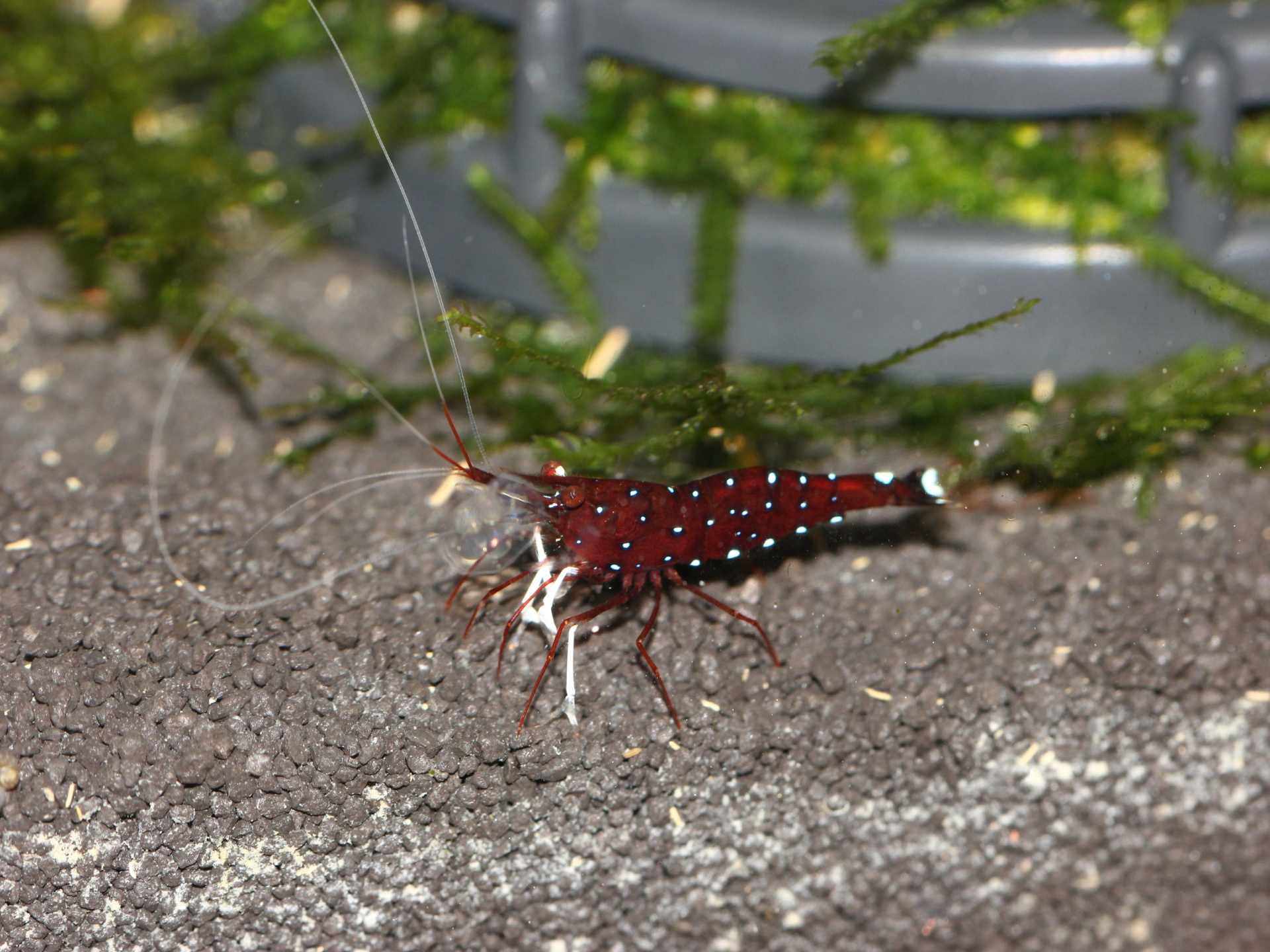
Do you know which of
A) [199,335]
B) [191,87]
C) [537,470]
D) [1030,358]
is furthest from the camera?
[191,87]

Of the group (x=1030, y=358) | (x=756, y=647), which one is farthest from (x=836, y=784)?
(x=1030, y=358)

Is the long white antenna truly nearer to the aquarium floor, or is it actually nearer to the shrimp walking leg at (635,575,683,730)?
the aquarium floor

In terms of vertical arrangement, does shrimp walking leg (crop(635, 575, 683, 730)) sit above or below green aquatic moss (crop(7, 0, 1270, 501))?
below

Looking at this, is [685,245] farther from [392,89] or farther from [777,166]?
[392,89]

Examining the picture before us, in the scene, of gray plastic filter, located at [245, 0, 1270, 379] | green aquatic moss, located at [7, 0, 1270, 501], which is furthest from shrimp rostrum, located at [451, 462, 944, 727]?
gray plastic filter, located at [245, 0, 1270, 379]

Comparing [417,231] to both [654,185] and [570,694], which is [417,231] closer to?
[654,185]

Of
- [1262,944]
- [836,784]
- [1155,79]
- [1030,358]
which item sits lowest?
[1262,944]

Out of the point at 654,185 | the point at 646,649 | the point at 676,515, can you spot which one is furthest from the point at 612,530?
the point at 654,185

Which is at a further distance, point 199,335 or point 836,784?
point 199,335
